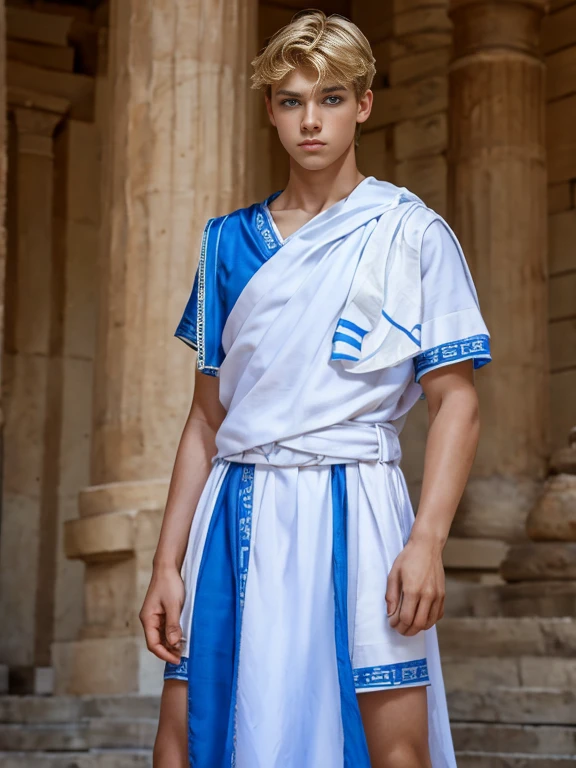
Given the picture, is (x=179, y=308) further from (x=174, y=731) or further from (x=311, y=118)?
(x=174, y=731)

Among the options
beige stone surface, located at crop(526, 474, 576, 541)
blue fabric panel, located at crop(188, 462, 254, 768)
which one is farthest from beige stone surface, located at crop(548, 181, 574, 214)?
blue fabric panel, located at crop(188, 462, 254, 768)

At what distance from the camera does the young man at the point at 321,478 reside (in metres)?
2.70

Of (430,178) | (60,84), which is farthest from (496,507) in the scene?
(60,84)

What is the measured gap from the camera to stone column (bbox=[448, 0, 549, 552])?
978 cm

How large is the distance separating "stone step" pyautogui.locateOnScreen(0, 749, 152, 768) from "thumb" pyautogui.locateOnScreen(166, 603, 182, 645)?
3.36m

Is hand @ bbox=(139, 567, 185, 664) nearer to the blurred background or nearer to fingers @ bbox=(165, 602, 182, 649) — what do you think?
fingers @ bbox=(165, 602, 182, 649)

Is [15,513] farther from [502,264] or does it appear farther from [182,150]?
[182,150]

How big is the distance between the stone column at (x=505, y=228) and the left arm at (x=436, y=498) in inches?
271

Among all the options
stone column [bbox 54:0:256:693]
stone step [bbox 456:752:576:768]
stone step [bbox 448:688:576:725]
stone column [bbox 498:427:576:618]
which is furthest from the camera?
stone column [bbox 498:427:576:618]

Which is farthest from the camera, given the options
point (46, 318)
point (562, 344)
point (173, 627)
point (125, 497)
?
point (46, 318)

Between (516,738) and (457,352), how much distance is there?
146 inches

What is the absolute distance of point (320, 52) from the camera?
9.57 ft

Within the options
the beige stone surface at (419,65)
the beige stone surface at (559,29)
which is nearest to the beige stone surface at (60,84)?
the beige stone surface at (419,65)

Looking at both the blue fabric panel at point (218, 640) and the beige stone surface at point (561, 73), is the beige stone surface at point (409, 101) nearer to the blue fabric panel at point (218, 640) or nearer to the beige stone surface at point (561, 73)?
the beige stone surface at point (561, 73)
